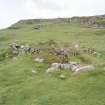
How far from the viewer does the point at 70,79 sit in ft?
87.5

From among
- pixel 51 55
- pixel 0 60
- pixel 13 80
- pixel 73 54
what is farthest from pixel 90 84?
pixel 0 60

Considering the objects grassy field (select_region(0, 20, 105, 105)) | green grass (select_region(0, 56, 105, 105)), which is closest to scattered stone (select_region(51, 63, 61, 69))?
grassy field (select_region(0, 20, 105, 105))

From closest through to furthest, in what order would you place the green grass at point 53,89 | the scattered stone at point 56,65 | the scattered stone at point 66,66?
the green grass at point 53,89 < the scattered stone at point 66,66 < the scattered stone at point 56,65

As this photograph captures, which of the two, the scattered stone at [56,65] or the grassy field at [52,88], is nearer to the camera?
the grassy field at [52,88]

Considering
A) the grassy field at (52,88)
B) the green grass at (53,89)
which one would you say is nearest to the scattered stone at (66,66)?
the grassy field at (52,88)

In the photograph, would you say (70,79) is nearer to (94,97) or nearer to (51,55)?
(94,97)

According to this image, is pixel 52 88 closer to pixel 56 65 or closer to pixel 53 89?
pixel 53 89

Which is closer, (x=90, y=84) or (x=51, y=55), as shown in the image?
(x=90, y=84)

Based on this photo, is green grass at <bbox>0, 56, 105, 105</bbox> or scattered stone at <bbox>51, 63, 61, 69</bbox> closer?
green grass at <bbox>0, 56, 105, 105</bbox>

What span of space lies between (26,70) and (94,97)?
984cm

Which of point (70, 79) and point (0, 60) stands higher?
point (70, 79)

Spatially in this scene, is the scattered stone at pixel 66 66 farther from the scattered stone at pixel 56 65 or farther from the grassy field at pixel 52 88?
the grassy field at pixel 52 88

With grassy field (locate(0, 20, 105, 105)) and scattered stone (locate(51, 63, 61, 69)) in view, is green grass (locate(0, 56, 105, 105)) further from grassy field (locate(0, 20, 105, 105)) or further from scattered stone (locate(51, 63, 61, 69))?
scattered stone (locate(51, 63, 61, 69))

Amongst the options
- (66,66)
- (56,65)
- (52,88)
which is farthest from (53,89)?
(56,65)
